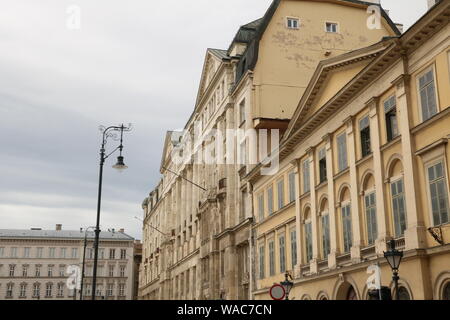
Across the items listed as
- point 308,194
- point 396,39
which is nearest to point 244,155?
point 308,194

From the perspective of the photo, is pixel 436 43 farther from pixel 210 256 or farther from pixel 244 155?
pixel 210 256

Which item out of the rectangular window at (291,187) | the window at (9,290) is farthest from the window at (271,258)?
the window at (9,290)

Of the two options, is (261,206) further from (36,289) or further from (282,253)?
(36,289)

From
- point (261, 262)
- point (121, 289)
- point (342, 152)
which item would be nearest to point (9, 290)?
point (121, 289)

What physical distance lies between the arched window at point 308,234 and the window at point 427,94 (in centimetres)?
1119

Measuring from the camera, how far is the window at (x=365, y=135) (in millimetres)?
25142

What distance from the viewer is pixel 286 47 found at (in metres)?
43.8

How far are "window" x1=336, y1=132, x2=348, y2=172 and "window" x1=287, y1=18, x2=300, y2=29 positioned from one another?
18216mm

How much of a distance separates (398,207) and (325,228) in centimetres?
713

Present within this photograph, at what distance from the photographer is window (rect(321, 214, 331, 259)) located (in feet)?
93.4

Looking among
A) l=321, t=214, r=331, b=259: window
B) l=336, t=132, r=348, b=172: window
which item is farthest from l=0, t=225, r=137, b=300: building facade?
l=336, t=132, r=348, b=172: window

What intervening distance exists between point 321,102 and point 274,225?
31.2ft

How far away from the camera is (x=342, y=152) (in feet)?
89.9

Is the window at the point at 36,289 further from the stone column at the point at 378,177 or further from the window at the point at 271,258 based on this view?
the stone column at the point at 378,177
